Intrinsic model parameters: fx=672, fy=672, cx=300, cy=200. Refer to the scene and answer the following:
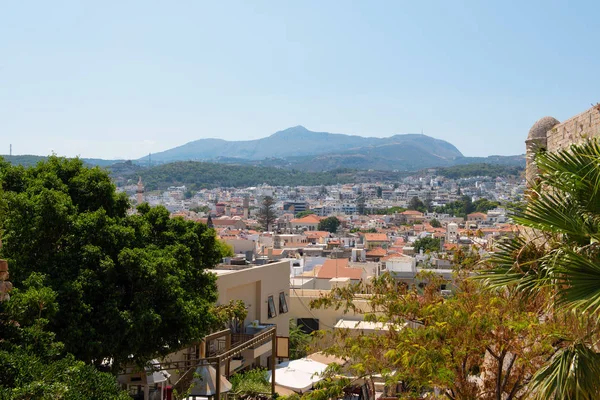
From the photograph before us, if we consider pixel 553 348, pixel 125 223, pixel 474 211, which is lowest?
pixel 474 211

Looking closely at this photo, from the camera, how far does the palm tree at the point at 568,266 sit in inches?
187

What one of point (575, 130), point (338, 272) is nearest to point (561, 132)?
point (575, 130)

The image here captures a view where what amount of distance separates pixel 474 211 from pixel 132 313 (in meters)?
173

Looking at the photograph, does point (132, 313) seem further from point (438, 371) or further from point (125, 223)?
point (438, 371)

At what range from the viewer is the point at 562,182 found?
5.31 meters

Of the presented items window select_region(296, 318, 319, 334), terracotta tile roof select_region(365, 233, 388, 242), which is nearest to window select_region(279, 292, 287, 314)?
window select_region(296, 318, 319, 334)

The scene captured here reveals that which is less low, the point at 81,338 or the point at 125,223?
the point at 125,223

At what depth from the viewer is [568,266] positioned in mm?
4832

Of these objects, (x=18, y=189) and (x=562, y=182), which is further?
(x=18, y=189)

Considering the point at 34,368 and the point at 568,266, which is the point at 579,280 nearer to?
the point at 568,266

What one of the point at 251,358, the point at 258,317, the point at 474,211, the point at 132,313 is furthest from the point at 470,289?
the point at 474,211

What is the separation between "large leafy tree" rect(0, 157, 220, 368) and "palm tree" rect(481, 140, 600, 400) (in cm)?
540

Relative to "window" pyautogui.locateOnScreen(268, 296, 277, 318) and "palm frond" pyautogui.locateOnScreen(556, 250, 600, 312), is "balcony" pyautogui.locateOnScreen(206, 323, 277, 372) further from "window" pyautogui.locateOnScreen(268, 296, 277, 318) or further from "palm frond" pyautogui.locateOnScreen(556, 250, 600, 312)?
"palm frond" pyautogui.locateOnScreen(556, 250, 600, 312)

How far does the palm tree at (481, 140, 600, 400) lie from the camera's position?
4.76 metres
